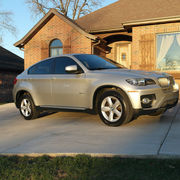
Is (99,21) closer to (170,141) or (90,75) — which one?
(90,75)

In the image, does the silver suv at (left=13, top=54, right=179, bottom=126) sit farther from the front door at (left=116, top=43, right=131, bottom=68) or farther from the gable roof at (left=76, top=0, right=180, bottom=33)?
the front door at (left=116, top=43, right=131, bottom=68)

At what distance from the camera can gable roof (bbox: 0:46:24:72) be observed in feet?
72.4

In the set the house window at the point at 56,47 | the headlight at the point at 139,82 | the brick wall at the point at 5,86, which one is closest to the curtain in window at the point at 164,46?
the house window at the point at 56,47

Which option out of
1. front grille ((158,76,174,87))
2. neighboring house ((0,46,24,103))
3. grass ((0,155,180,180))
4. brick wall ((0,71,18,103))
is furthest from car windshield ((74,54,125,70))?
brick wall ((0,71,18,103))

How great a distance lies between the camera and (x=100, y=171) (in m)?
2.82

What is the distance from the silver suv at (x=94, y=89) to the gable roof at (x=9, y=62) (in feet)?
52.3

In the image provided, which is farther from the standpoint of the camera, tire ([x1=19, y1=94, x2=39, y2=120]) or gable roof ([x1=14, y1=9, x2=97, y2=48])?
gable roof ([x1=14, y1=9, x2=97, y2=48])

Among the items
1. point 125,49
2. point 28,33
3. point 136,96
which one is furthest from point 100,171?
point 28,33

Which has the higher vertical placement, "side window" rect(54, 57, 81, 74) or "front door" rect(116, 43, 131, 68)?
"front door" rect(116, 43, 131, 68)

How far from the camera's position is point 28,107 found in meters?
6.71

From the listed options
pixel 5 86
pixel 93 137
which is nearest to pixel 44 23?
pixel 5 86

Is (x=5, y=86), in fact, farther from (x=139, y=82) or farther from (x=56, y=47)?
(x=139, y=82)

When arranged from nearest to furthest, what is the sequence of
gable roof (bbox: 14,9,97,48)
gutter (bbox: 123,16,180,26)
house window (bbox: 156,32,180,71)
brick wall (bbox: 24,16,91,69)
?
gutter (bbox: 123,16,180,26), house window (bbox: 156,32,180,71), gable roof (bbox: 14,9,97,48), brick wall (bbox: 24,16,91,69)

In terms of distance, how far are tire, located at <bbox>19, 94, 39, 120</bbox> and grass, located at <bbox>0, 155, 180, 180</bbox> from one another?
3.26m
